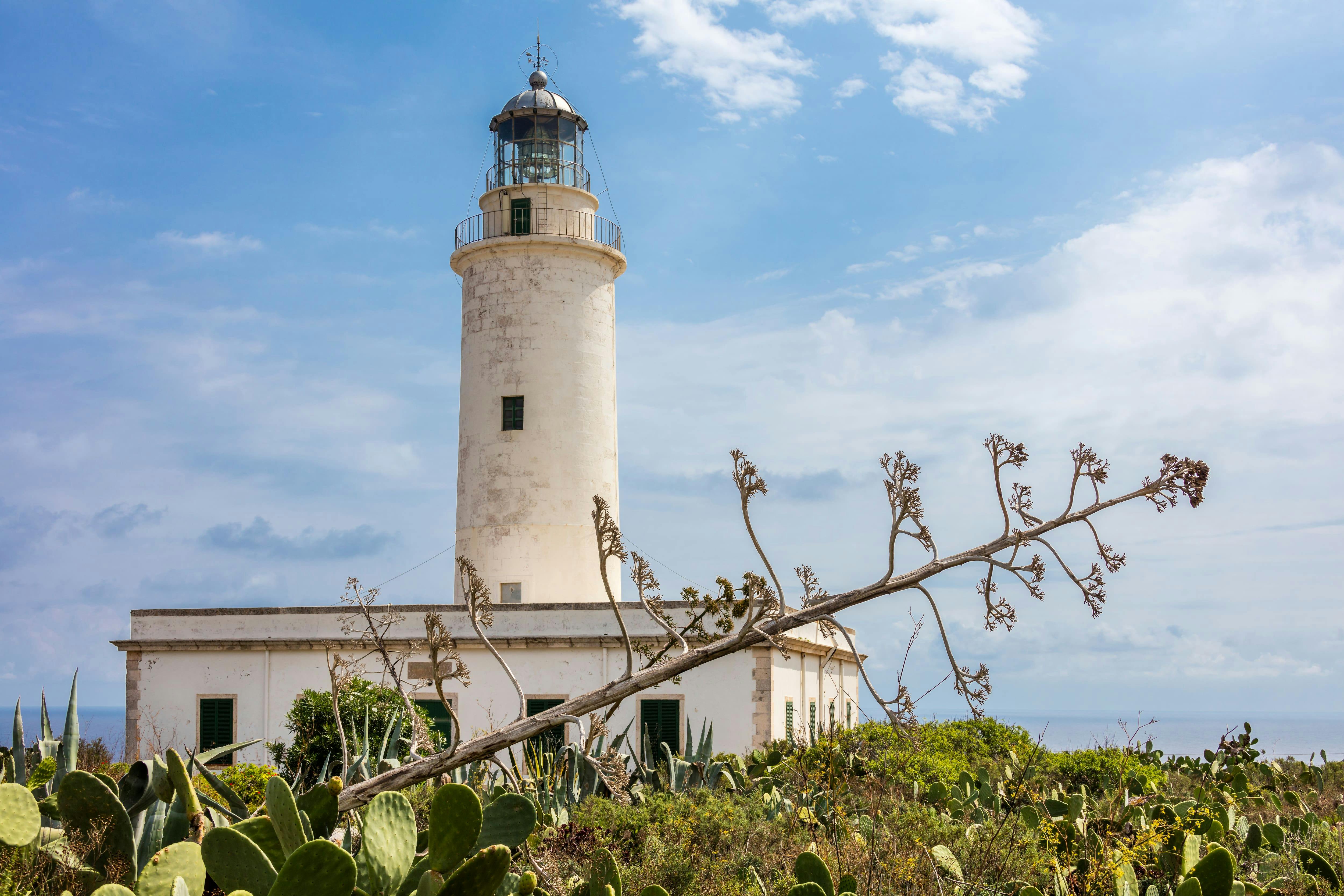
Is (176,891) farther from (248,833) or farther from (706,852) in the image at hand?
(706,852)

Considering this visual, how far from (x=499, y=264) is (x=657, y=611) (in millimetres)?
17179

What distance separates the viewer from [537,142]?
23578 millimetres

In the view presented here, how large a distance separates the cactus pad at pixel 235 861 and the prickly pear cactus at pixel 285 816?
0.23 meters

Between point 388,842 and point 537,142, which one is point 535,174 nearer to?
point 537,142

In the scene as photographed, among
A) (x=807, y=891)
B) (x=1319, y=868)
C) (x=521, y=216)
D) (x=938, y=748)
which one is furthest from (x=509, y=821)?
(x=521, y=216)

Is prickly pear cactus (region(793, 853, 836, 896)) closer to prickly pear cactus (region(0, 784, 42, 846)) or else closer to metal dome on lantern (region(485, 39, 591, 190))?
prickly pear cactus (region(0, 784, 42, 846))

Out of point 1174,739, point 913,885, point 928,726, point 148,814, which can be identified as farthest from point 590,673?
point 1174,739

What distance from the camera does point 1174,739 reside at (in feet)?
231

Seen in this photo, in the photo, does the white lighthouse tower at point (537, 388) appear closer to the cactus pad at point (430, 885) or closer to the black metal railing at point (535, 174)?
the black metal railing at point (535, 174)

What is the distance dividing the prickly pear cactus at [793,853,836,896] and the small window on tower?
53.6 feet

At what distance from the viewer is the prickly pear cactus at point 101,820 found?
12.7ft

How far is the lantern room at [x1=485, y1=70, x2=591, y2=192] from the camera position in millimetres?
23391

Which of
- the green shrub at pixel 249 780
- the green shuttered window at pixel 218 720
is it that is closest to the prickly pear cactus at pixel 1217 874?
the green shrub at pixel 249 780

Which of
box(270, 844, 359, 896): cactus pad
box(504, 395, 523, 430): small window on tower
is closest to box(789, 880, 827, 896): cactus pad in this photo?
box(270, 844, 359, 896): cactus pad
